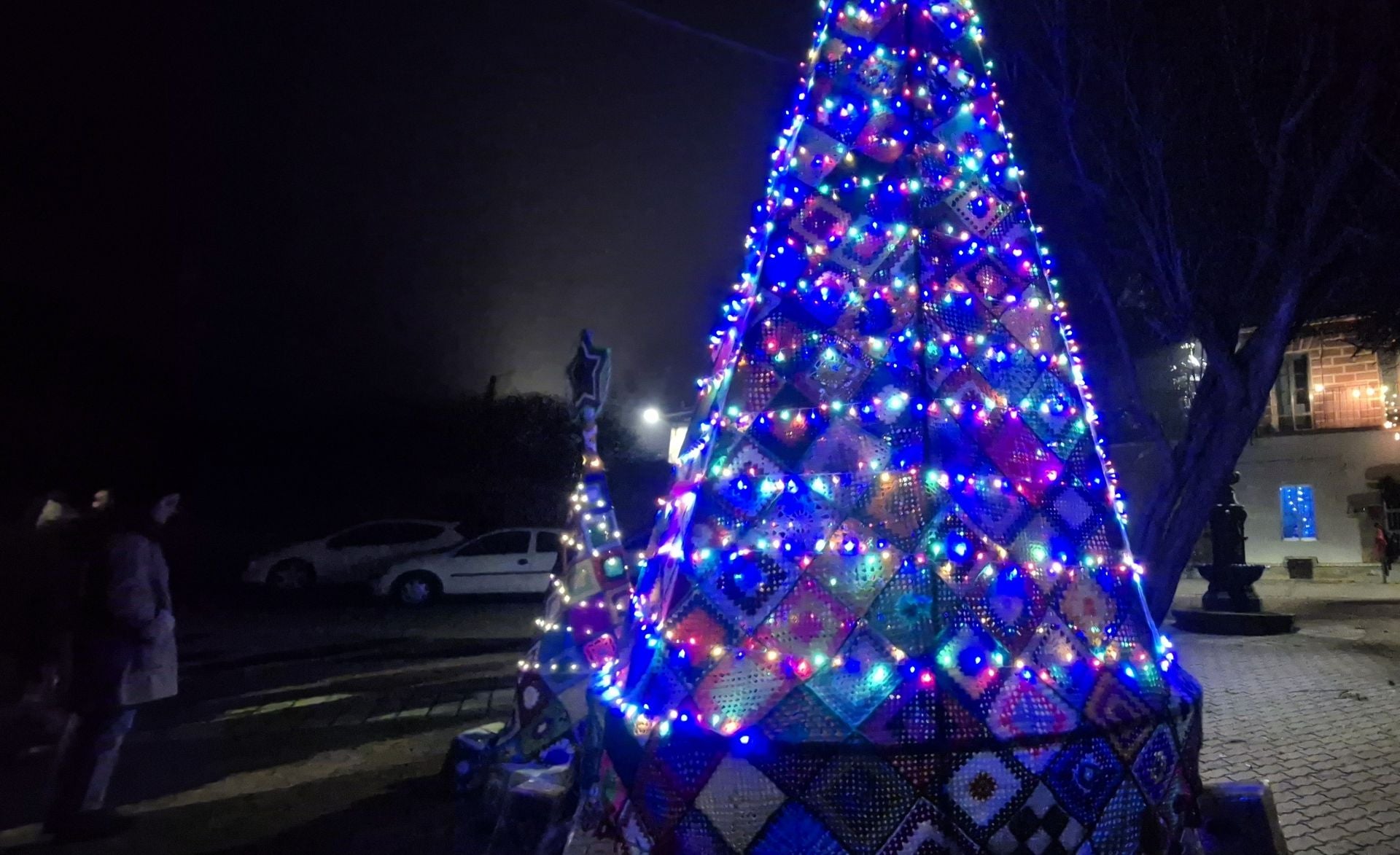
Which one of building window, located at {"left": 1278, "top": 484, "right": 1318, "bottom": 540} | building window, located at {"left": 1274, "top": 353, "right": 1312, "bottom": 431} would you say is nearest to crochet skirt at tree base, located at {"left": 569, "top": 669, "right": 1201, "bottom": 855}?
building window, located at {"left": 1278, "top": 484, "right": 1318, "bottom": 540}

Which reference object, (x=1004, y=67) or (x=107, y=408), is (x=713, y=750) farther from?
(x=107, y=408)

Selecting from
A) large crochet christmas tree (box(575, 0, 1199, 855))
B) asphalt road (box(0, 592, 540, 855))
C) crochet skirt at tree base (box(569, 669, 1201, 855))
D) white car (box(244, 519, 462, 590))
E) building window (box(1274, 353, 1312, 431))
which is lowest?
asphalt road (box(0, 592, 540, 855))

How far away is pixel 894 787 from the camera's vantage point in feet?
7.77

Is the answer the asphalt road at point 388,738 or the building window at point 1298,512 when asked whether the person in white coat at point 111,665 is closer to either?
the asphalt road at point 388,738

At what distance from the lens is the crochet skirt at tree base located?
2367 mm

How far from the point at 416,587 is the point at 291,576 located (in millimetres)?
2534

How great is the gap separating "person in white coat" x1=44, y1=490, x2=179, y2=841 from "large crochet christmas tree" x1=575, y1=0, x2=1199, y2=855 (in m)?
3.22

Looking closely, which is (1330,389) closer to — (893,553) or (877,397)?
(877,397)

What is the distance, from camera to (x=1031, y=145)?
777 cm

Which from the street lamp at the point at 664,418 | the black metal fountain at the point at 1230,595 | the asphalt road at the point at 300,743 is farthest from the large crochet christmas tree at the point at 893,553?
the street lamp at the point at 664,418

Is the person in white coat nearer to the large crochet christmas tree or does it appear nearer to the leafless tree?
the large crochet christmas tree

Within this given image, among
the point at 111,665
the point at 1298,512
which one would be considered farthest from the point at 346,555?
the point at 1298,512

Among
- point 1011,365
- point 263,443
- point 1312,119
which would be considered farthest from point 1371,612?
point 263,443

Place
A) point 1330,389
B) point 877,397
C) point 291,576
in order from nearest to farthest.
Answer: point 877,397
point 291,576
point 1330,389
